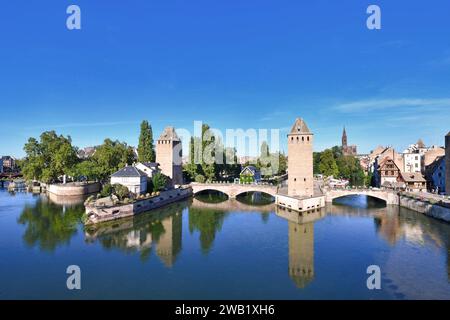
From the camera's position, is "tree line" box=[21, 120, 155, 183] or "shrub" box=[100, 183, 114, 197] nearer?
"shrub" box=[100, 183, 114, 197]

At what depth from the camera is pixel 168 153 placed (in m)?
48.6

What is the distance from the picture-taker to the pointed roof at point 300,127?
36719 millimetres

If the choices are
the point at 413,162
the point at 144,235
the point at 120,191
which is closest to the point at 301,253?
the point at 144,235

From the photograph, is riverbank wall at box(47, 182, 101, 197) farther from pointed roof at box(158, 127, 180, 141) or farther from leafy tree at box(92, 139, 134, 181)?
pointed roof at box(158, 127, 180, 141)

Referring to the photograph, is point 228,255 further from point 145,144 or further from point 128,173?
point 145,144

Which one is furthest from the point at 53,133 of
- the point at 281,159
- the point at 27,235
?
the point at 281,159

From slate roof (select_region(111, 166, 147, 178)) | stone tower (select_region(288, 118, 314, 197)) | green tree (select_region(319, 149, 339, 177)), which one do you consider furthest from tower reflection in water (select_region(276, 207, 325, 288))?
green tree (select_region(319, 149, 339, 177))

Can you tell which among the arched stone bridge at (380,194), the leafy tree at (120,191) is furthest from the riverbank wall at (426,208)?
the leafy tree at (120,191)

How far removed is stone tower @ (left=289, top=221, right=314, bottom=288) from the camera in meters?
16.6

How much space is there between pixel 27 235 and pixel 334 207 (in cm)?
3247

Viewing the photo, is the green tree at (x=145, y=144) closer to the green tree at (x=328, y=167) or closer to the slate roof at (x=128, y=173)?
the slate roof at (x=128, y=173)

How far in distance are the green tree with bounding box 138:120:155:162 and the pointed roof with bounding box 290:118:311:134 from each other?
94.9 ft

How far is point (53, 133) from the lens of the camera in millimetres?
57375
